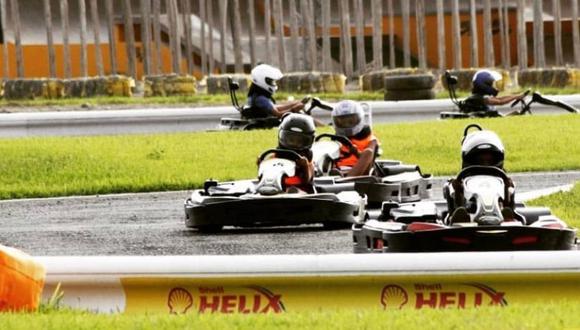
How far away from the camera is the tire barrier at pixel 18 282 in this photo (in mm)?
8977

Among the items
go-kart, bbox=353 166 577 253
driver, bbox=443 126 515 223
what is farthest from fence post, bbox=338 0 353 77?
driver, bbox=443 126 515 223

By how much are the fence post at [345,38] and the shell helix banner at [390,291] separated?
21447 mm

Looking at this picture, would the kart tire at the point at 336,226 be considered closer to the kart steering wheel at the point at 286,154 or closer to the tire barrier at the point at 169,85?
the kart steering wheel at the point at 286,154

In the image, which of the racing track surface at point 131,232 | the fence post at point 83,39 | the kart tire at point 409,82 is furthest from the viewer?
the fence post at point 83,39

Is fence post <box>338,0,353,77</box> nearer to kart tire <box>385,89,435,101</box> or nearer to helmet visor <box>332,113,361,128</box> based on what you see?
kart tire <box>385,89,435,101</box>

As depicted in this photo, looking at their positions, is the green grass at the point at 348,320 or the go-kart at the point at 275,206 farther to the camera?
the go-kart at the point at 275,206

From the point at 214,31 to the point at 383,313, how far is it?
2683 cm

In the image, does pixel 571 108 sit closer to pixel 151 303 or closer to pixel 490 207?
pixel 490 207

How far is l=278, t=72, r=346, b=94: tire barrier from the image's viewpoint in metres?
30.0

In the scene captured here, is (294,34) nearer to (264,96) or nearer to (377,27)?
(377,27)

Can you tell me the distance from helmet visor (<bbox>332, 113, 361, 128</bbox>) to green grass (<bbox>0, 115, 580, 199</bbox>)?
10.0 ft

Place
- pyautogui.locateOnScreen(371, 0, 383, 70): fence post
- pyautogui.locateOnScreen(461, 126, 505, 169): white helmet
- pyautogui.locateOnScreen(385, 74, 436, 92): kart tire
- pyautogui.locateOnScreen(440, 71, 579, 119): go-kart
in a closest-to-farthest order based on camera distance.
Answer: pyautogui.locateOnScreen(461, 126, 505, 169): white helmet, pyautogui.locateOnScreen(440, 71, 579, 119): go-kart, pyautogui.locateOnScreen(385, 74, 436, 92): kart tire, pyautogui.locateOnScreen(371, 0, 383, 70): fence post

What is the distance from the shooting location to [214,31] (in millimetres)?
35250

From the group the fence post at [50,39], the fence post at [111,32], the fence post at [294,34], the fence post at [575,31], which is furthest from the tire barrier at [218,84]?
the fence post at [575,31]
